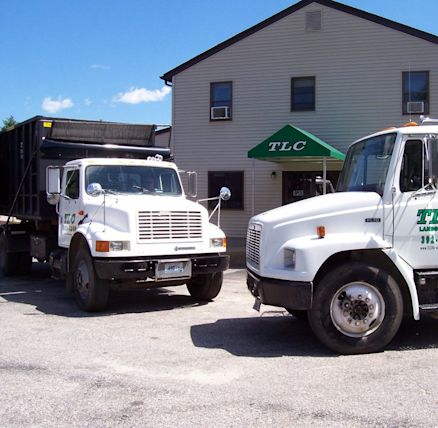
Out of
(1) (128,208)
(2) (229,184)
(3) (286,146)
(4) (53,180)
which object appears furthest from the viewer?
(2) (229,184)

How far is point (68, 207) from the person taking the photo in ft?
30.2

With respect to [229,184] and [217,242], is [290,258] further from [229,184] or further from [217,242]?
[229,184]

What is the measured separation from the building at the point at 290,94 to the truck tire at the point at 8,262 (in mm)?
7361

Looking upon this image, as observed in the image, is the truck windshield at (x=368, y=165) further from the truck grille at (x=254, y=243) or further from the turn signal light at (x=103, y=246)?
the turn signal light at (x=103, y=246)

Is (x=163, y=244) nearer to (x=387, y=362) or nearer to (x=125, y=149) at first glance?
(x=125, y=149)

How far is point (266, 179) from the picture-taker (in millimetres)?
18672

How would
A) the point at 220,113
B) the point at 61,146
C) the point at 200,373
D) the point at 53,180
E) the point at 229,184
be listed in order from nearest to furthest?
the point at 200,373
the point at 53,180
the point at 61,146
the point at 220,113
the point at 229,184

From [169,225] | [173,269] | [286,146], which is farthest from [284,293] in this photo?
[286,146]

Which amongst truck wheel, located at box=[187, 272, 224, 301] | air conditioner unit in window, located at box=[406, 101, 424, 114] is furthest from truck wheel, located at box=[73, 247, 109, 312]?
air conditioner unit in window, located at box=[406, 101, 424, 114]

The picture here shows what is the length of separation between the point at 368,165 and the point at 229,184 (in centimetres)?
1302

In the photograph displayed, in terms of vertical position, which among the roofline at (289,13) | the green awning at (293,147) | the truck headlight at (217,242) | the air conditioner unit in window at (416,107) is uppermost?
the roofline at (289,13)

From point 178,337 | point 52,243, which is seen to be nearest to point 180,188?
point 52,243

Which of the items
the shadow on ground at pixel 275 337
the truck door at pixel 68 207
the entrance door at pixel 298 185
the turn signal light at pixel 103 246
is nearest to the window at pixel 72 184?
the truck door at pixel 68 207

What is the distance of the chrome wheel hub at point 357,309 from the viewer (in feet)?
18.6
